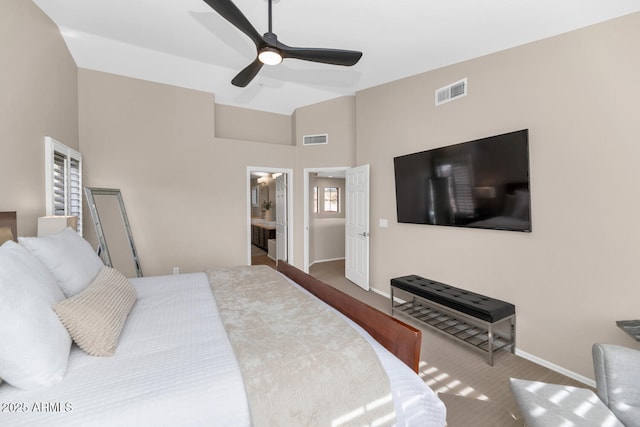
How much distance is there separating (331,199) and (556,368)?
5147mm

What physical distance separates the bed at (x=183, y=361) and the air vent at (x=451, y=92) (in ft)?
8.85

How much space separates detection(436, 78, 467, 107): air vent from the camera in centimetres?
296

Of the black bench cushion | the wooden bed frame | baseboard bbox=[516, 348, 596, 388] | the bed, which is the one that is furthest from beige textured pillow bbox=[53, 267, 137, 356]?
baseboard bbox=[516, 348, 596, 388]

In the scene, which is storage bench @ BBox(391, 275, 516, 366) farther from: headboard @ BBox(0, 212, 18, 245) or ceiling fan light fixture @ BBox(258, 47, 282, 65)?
headboard @ BBox(0, 212, 18, 245)

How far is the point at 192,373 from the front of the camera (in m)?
1.05

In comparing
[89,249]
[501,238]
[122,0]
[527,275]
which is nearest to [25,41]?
[122,0]

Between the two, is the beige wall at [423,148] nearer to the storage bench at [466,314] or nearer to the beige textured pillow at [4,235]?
the storage bench at [466,314]

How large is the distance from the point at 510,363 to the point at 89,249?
11.7ft

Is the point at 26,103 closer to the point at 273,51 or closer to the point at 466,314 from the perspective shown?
the point at 273,51

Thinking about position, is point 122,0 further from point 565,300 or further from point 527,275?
point 565,300

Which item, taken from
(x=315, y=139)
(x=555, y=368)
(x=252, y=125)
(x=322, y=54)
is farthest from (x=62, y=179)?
(x=555, y=368)

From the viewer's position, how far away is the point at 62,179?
9.02ft

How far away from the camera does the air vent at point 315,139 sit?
15.4ft

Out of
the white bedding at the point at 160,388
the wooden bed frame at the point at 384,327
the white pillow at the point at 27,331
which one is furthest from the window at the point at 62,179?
the wooden bed frame at the point at 384,327
